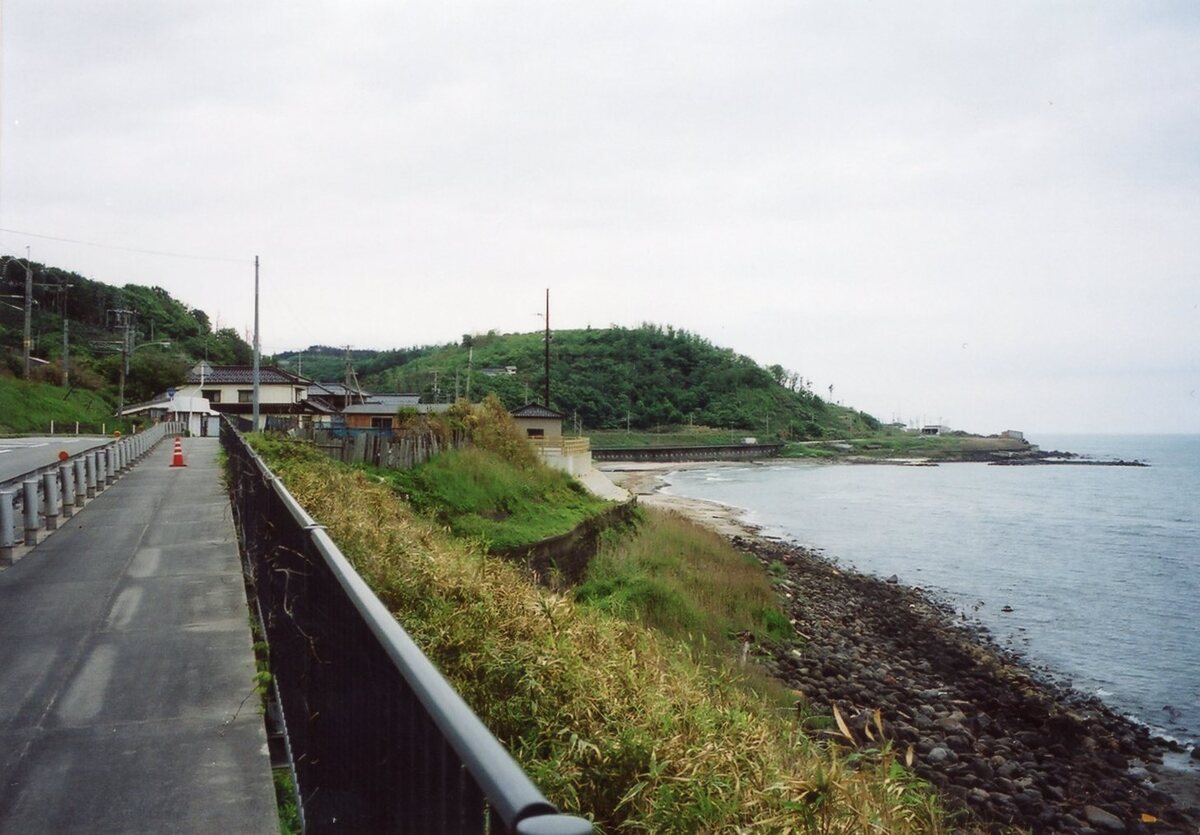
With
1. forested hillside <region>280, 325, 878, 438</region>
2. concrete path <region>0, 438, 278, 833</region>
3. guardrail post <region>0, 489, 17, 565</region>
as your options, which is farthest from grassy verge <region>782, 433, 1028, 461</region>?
concrete path <region>0, 438, 278, 833</region>

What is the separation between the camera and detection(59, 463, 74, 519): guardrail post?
13.5m

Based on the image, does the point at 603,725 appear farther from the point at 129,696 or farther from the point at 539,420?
the point at 539,420

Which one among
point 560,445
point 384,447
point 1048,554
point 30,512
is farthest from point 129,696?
point 1048,554

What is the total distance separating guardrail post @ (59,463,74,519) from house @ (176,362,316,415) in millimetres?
56818

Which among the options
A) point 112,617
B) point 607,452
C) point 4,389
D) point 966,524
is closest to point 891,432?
point 607,452

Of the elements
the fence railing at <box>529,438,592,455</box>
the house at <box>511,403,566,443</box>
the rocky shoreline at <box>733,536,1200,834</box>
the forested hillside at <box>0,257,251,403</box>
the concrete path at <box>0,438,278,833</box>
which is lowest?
the rocky shoreline at <box>733,536,1200,834</box>

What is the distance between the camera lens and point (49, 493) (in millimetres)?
12055

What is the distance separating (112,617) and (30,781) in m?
3.42

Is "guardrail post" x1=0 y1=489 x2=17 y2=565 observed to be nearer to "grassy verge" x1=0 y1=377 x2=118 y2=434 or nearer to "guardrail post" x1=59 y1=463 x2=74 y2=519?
"guardrail post" x1=59 y1=463 x2=74 y2=519

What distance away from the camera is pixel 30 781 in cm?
427

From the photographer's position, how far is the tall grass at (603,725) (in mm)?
3902

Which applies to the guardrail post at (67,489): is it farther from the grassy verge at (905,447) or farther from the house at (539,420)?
the grassy verge at (905,447)

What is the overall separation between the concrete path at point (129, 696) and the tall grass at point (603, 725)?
113cm

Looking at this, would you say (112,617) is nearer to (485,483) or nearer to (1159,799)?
(1159,799)
